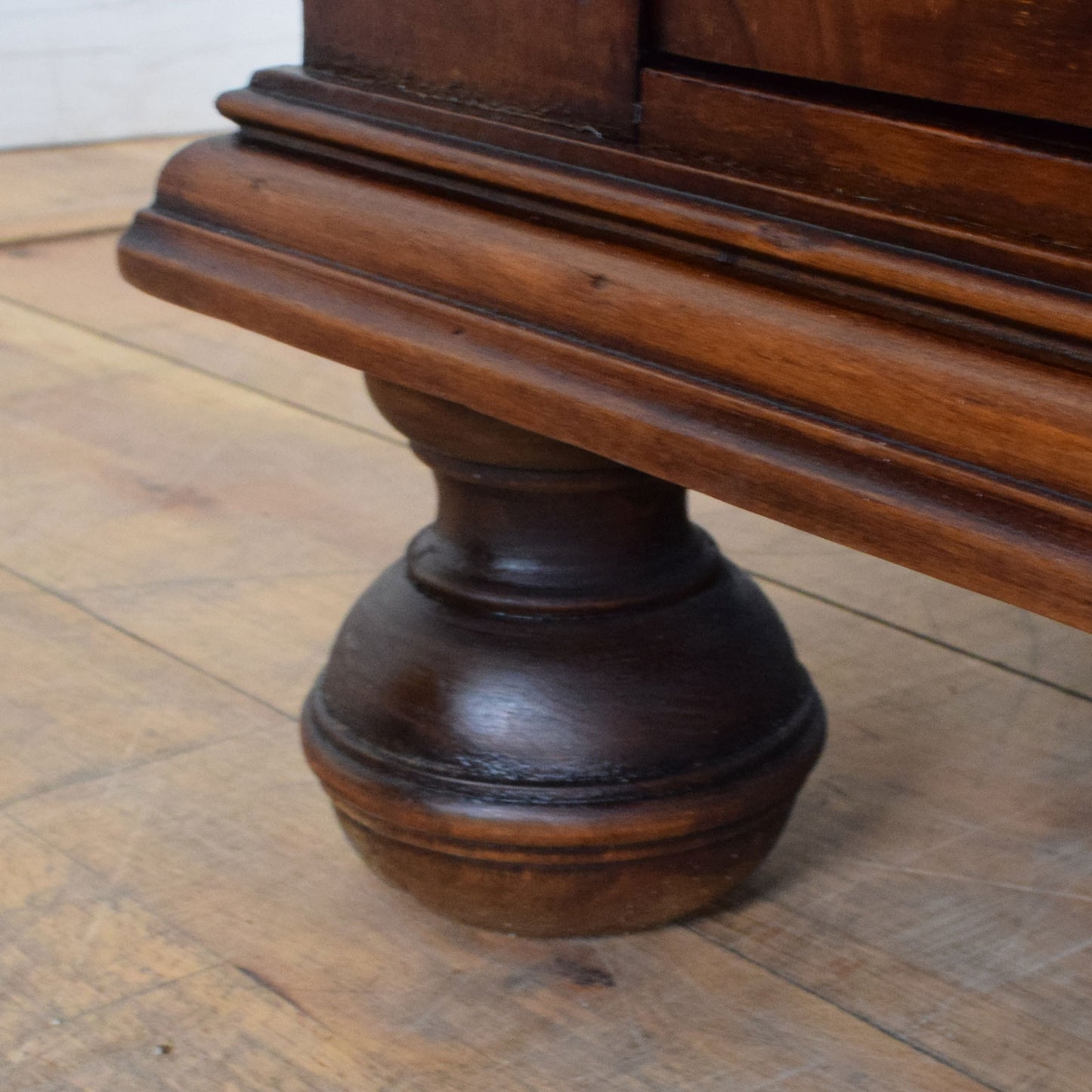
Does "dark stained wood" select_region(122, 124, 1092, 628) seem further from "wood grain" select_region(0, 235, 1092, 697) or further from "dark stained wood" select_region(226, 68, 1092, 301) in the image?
"wood grain" select_region(0, 235, 1092, 697)

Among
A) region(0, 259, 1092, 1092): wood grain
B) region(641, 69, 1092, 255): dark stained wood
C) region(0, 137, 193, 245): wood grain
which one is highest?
region(641, 69, 1092, 255): dark stained wood

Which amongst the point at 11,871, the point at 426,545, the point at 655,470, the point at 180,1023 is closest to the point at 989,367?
the point at 655,470

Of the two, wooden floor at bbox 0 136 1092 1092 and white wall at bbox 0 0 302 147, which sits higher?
white wall at bbox 0 0 302 147

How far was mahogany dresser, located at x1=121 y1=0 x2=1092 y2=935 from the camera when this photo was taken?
60cm

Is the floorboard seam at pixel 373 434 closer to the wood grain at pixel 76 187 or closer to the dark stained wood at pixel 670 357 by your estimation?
the wood grain at pixel 76 187

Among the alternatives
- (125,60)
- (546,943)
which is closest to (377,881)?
(546,943)

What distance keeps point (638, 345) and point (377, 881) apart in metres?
0.53

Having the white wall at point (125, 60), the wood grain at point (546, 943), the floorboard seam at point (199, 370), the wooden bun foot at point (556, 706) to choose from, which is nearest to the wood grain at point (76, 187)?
the white wall at point (125, 60)

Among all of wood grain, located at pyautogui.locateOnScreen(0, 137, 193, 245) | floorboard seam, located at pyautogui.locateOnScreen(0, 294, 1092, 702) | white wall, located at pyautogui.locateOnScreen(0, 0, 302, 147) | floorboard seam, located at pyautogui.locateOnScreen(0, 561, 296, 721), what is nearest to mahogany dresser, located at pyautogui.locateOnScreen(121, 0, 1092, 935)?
floorboard seam, located at pyautogui.locateOnScreen(0, 561, 296, 721)

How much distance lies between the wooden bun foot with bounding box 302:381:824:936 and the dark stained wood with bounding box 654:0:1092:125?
1.00 ft

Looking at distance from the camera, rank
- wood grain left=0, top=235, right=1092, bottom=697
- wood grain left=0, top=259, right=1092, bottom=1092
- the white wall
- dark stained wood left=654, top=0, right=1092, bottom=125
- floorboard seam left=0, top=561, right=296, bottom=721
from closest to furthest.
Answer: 1. dark stained wood left=654, top=0, right=1092, bottom=125
2. wood grain left=0, top=259, right=1092, bottom=1092
3. floorboard seam left=0, top=561, right=296, bottom=721
4. wood grain left=0, top=235, right=1092, bottom=697
5. the white wall

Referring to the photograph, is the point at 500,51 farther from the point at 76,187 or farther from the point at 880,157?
the point at 76,187

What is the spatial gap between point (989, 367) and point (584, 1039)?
51 centimetres

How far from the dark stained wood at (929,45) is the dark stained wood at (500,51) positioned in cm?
5
